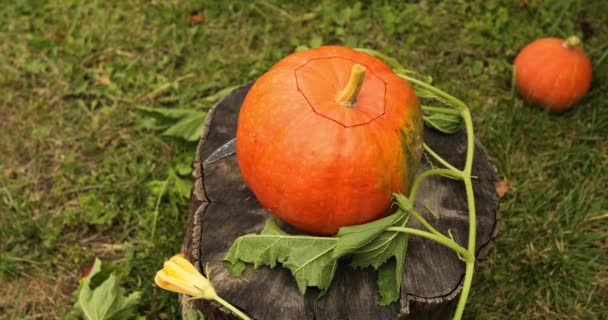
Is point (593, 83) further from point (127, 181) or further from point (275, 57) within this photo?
point (127, 181)

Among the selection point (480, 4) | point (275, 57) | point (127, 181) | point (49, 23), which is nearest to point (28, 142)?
point (127, 181)

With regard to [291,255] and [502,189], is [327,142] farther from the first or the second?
[502,189]

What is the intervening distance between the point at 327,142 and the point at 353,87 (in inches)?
8.0

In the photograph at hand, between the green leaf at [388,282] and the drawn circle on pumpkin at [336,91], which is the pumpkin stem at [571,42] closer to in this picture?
the drawn circle on pumpkin at [336,91]

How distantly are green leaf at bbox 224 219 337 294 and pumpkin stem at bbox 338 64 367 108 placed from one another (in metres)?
0.48

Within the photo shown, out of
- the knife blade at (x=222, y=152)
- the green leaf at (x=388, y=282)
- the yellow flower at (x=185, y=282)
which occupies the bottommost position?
the green leaf at (x=388, y=282)

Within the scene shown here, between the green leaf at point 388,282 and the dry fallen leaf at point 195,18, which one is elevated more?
the dry fallen leaf at point 195,18

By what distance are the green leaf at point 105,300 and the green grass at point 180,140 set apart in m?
0.17

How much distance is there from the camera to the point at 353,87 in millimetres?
1910

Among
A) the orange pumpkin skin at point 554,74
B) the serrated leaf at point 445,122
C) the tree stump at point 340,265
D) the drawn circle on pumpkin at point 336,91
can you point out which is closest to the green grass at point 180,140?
the orange pumpkin skin at point 554,74

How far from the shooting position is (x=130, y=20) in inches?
165

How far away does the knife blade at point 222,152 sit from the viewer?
2.61 metres

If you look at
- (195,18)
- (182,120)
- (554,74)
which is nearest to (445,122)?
(554,74)

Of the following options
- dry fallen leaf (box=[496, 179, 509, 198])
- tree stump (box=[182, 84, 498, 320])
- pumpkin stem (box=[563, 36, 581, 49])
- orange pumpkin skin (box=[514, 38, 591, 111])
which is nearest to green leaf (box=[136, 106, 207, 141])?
tree stump (box=[182, 84, 498, 320])
